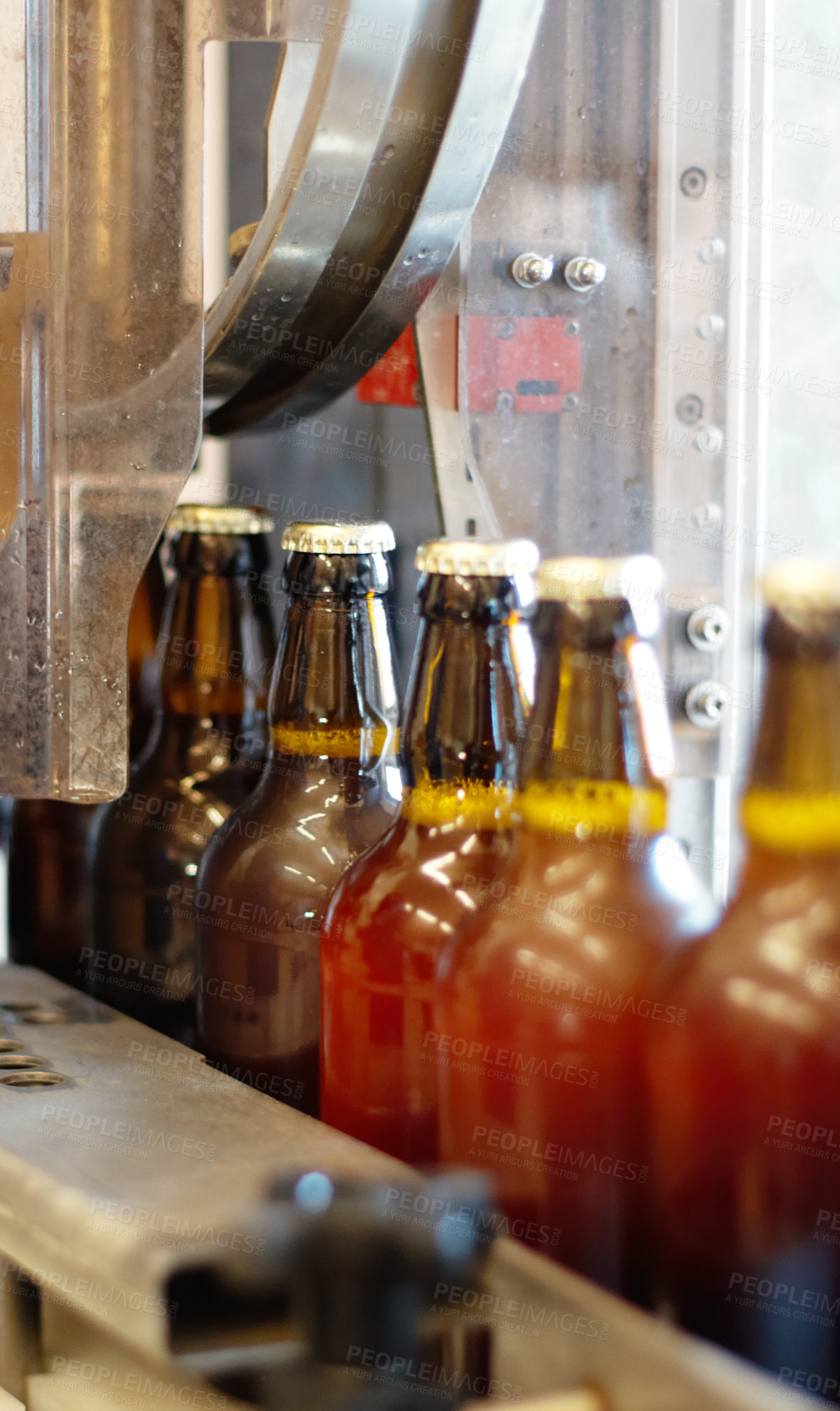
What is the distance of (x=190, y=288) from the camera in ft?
2.74

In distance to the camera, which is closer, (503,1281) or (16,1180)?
(503,1281)

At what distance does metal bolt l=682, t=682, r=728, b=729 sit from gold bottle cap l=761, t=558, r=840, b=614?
50cm

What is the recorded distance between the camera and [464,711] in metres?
0.70

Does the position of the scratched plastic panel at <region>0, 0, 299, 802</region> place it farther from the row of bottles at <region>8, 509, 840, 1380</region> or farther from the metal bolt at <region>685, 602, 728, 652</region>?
the metal bolt at <region>685, 602, 728, 652</region>

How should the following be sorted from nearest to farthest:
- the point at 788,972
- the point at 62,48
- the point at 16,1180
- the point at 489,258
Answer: the point at 788,972 < the point at 16,1180 < the point at 62,48 < the point at 489,258

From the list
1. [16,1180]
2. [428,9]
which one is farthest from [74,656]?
[428,9]

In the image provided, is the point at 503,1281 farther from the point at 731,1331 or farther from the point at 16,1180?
the point at 16,1180

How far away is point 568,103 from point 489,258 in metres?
0.12

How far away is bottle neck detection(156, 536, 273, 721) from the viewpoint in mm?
981

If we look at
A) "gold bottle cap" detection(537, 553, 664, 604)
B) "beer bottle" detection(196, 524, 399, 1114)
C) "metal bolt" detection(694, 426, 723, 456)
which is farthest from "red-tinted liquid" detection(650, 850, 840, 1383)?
"metal bolt" detection(694, 426, 723, 456)

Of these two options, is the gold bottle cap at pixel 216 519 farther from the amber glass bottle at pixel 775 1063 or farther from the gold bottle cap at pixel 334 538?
the amber glass bottle at pixel 775 1063

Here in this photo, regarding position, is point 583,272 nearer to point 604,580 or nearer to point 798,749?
point 604,580

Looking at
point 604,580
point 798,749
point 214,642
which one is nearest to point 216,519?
point 214,642

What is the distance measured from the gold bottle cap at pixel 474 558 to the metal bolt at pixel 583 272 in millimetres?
356
